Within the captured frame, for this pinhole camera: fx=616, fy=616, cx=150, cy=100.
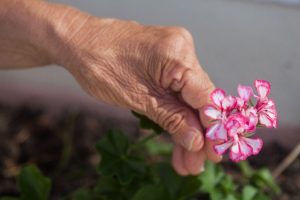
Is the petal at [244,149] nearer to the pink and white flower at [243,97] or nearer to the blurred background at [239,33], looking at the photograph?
the pink and white flower at [243,97]

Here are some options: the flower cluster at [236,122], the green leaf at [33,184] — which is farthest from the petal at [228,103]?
the green leaf at [33,184]

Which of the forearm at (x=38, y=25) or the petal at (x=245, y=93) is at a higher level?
the petal at (x=245, y=93)

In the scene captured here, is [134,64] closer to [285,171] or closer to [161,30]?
[161,30]

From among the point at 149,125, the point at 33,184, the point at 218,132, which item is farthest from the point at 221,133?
the point at 33,184

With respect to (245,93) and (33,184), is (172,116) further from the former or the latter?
(33,184)

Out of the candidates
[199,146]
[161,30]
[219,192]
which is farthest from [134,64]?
A: [219,192]

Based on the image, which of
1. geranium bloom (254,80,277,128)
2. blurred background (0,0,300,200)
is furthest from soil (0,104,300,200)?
geranium bloom (254,80,277,128)

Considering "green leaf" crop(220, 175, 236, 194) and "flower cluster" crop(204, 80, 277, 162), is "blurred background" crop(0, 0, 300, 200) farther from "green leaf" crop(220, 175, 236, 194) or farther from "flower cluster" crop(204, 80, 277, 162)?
"flower cluster" crop(204, 80, 277, 162)
